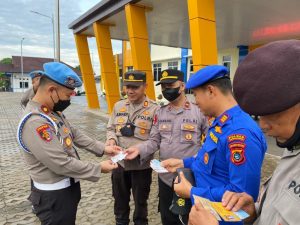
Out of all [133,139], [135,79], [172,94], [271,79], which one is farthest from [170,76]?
[271,79]

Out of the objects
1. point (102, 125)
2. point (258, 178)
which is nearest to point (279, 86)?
point (258, 178)

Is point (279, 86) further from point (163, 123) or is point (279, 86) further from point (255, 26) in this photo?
point (255, 26)

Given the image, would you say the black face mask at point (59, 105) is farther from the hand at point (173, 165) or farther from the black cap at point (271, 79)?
the black cap at point (271, 79)

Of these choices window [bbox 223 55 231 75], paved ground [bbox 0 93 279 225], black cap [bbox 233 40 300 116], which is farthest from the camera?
window [bbox 223 55 231 75]

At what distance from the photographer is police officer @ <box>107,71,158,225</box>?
3160 mm

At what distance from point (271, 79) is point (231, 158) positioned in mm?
739

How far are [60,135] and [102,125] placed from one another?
9.42m

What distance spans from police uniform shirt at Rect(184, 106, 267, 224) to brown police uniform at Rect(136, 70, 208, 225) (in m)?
0.92

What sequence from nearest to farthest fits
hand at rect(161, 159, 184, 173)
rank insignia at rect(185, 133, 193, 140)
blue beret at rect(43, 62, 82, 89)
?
blue beret at rect(43, 62, 82, 89) → hand at rect(161, 159, 184, 173) → rank insignia at rect(185, 133, 193, 140)

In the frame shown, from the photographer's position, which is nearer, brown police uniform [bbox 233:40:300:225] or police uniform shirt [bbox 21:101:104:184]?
brown police uniform [bbox 233:40:300:225]

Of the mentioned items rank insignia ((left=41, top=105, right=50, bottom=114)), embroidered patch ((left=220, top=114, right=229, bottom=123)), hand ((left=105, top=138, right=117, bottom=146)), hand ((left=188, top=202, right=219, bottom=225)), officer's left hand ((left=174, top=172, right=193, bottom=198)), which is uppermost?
rank insignia ((left=41, top=105, right=50, bottom=114))

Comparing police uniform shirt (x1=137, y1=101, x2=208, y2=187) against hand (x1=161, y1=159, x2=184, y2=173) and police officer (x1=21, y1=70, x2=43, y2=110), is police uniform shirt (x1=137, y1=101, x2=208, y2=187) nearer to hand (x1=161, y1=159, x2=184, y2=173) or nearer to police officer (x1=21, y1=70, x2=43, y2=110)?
hand (x1=161, y1=159, x2=184, y2=173)

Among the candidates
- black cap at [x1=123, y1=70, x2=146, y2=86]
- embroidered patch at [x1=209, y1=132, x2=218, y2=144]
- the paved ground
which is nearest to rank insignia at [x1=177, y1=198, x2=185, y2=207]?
embroidered patch at [x1=209, y1=132, x2=218, y2=144]

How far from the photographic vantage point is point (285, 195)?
92cm
